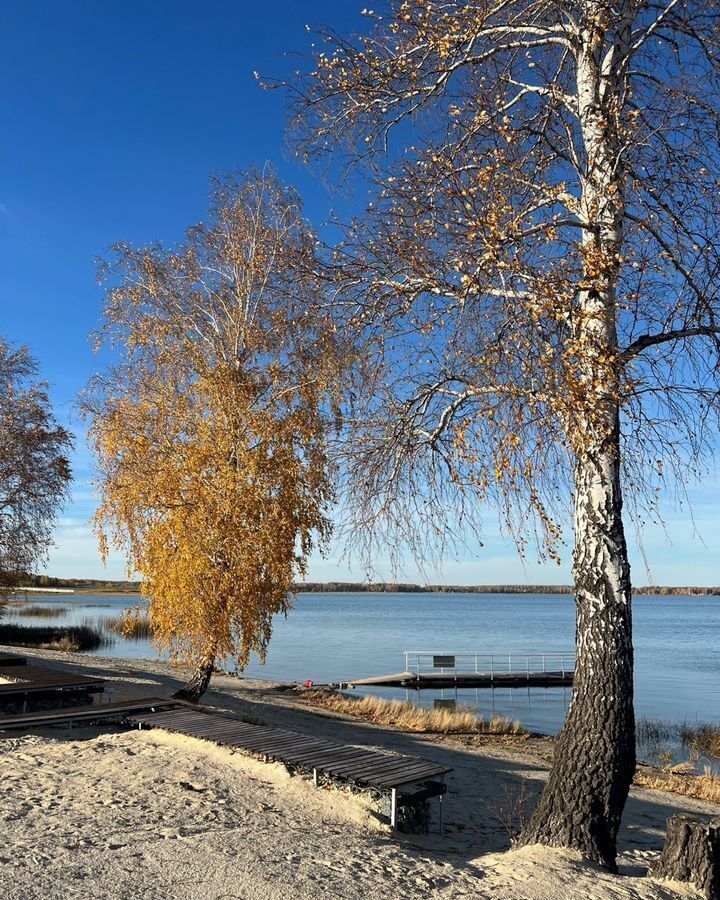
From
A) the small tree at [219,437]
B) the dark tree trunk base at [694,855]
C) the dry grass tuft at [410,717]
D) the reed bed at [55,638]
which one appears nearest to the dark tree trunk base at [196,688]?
the small tree at [219,437]

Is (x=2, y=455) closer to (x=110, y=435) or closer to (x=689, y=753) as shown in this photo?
(x=110, y=435)

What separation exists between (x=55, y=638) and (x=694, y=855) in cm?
3477

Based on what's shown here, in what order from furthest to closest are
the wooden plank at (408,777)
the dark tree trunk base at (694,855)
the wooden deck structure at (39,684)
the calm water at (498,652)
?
the calm water at (498,652), the wooden deck structure at (39,684), the wooden plank at (408,777), the dark tree trunk base at (694,855)

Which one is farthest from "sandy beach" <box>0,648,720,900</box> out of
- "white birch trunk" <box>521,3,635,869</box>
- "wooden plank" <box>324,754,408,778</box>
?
"white birch trunk" <box>521,3,635,869</box>

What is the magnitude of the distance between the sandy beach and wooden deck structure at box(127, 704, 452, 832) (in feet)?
0.58

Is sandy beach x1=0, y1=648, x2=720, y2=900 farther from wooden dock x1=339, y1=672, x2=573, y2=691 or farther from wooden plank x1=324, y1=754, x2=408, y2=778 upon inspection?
wooden dock x1=339, y1=672, x2=573, y2=691

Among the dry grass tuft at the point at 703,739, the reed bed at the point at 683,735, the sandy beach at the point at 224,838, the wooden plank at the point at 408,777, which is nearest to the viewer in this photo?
the sandy beach at the point at 224,838

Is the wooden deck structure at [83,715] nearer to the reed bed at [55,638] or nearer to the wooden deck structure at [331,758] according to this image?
the wooden deck structure at [331,758]

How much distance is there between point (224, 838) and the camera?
19.5ft

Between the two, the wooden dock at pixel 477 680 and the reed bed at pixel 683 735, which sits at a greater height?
the wooden dock at pixel 477 680

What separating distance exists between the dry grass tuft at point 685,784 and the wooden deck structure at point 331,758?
7499 millimetres

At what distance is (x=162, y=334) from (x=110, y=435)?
2.02 metres

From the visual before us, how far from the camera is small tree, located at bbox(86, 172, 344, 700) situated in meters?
12.7

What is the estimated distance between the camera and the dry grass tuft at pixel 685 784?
1379cm
